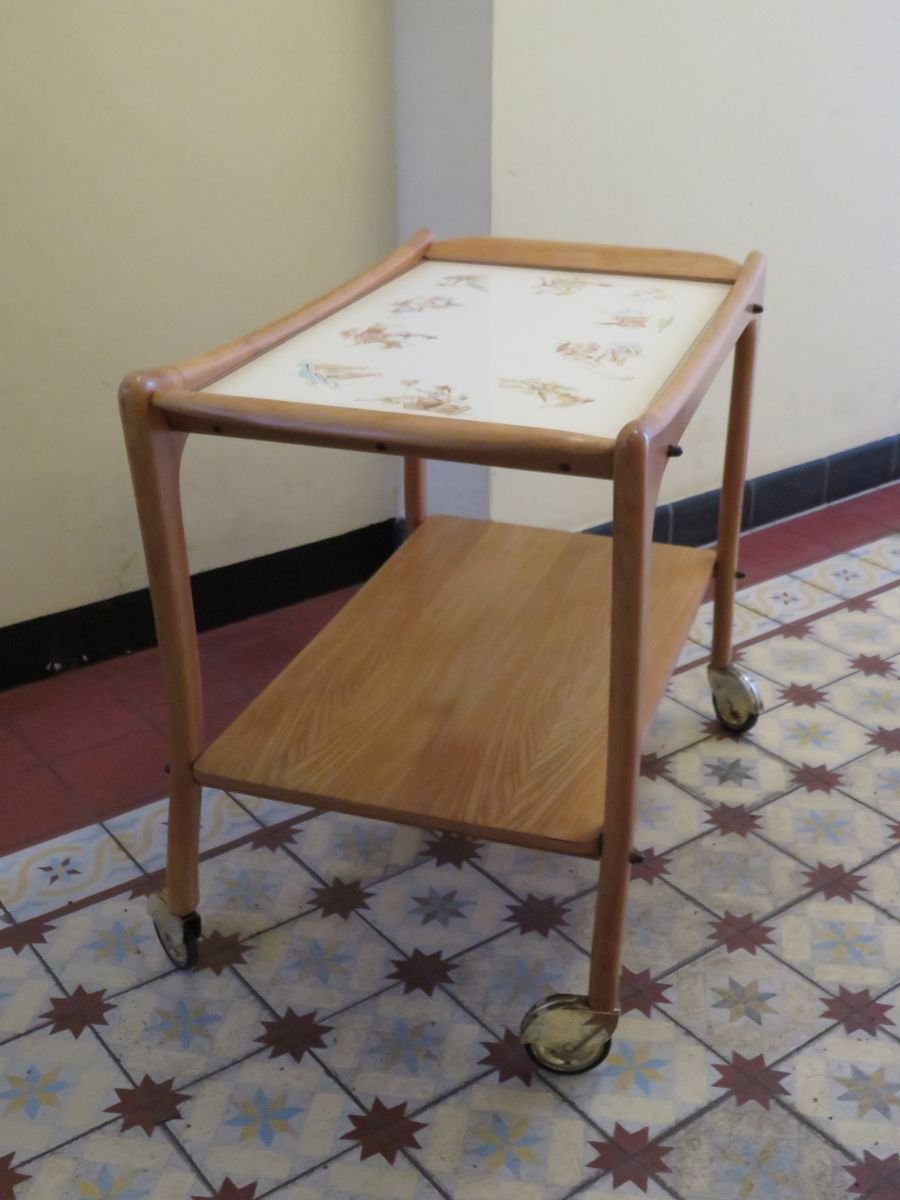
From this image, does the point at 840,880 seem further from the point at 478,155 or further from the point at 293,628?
the point at 478,155

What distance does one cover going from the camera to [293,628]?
1.97 m

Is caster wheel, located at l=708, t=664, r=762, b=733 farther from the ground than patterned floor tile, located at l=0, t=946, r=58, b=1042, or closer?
farther from the ground

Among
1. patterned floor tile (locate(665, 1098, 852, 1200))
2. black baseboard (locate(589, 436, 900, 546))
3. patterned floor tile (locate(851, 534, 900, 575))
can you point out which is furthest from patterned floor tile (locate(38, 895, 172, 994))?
patterned floor tile (locate(851, 534, 900, 575))

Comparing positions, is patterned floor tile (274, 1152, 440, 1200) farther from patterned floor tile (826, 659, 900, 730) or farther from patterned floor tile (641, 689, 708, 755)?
patterned floor tile (826, 659, 900, 730)

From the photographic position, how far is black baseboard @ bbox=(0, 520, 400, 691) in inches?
71.4

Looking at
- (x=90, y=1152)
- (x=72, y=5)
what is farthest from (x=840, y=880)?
(x=72, y=5)

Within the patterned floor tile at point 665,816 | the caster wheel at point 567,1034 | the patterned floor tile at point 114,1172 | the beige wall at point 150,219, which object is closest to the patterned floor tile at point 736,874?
the patterned floor tile at point 665,816

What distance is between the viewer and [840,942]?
133cm

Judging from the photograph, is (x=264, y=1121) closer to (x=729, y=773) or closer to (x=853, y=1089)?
(x=853, y=1089)

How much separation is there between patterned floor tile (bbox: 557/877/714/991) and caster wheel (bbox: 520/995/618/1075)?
11cm

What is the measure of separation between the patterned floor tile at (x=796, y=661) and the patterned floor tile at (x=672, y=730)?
157 millimetres

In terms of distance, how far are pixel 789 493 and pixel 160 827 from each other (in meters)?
1.36

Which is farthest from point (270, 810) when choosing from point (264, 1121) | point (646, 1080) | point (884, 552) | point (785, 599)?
point (884, 552)

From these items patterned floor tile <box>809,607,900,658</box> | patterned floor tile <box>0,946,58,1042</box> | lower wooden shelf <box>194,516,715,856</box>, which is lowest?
patterned floor tile <box>0,946,58,1042</box>
